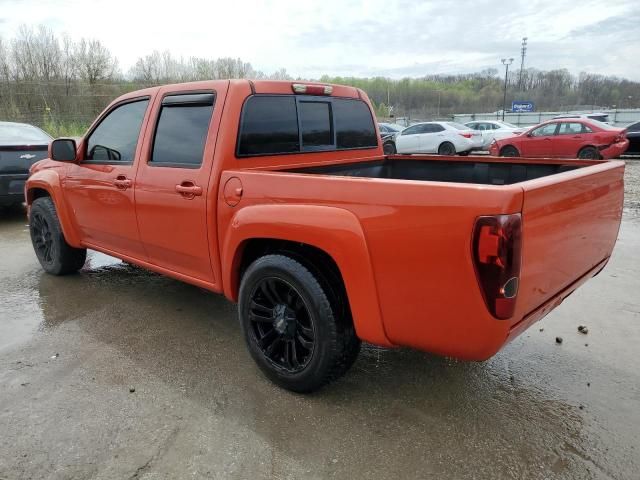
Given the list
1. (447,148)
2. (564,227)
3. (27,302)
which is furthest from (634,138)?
(27,302)

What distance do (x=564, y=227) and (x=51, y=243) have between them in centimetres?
480

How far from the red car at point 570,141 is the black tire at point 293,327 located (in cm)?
1397

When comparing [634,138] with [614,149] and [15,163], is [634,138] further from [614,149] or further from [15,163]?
[15,163]

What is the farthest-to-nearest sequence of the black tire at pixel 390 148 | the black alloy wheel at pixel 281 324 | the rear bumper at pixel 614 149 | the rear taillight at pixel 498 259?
the black tire at pixel 390 148
the rear bumper at pixel 614 149
the black alloy wheel at pixel 281 324
the rear taillight at pixel 498 259

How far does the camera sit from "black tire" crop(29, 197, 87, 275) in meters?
4.81

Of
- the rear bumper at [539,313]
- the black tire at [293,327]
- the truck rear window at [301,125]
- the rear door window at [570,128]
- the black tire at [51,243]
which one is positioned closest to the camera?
the rear bumper at [539,313]

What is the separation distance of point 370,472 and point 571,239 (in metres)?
1.49

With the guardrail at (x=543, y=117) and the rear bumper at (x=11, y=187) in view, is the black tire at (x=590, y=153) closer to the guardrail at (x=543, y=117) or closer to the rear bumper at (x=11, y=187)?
the rear bumper at (x=11, y=187)

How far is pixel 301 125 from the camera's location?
353cm

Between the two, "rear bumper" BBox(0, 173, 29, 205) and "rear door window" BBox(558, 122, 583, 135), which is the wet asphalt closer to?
"rear bumper" BBox(0, 173, 29, 205)

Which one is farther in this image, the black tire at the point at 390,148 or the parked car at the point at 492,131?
the parked car at the point at 492,131

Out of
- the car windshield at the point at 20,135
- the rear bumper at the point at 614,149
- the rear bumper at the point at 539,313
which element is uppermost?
the car windshield at the point at 20,135

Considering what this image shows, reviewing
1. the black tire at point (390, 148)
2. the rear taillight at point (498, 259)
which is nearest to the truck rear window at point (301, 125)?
the rear taillight at point (498, 259)

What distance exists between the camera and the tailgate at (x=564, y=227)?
6.68 ft
